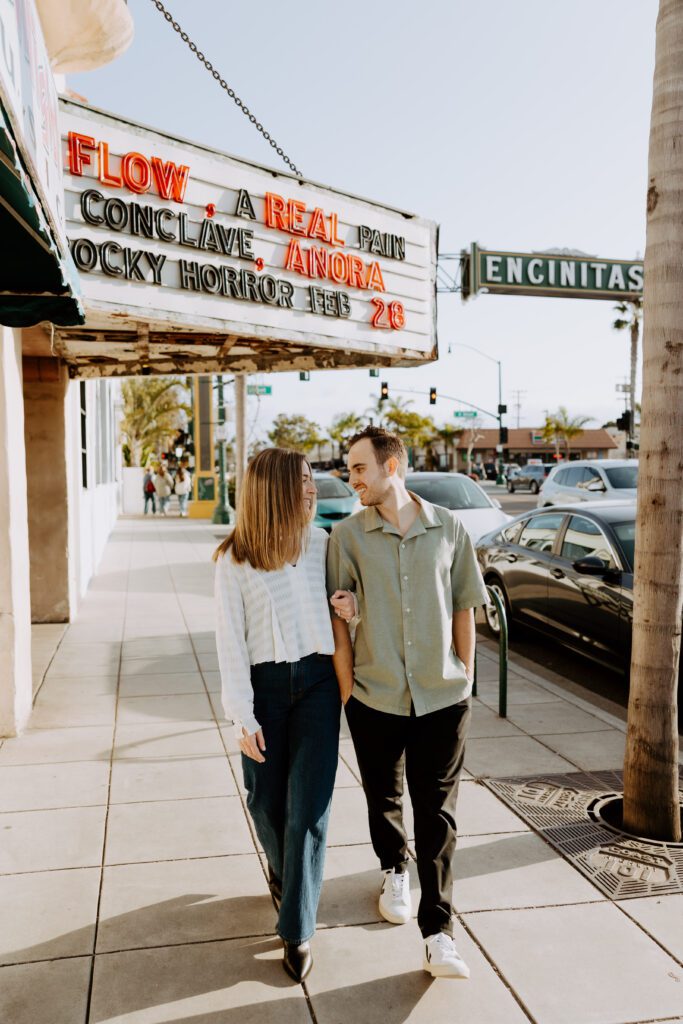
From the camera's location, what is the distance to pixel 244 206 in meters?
7.36

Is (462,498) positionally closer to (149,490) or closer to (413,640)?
(413,640)

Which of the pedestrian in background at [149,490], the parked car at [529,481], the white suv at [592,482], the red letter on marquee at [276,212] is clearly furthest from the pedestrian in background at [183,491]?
the parked car at [529,481]

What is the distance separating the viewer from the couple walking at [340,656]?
9.65 feet

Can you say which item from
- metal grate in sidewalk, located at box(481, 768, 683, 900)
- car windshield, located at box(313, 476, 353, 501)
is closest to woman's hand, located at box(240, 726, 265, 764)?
metal grate in sidewalk, located at box(481, 768, 683, 900)

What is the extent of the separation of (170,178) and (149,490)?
23.6 metres

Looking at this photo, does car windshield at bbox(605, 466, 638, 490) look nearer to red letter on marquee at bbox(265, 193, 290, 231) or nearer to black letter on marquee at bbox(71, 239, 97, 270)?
red letter on marquee at bbox(265, 193, 290, 231)

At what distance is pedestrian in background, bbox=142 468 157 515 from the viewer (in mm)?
29734

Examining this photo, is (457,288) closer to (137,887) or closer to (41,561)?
(41,561)

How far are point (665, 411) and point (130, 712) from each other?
4.27 metres

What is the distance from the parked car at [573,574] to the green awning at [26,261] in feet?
13.3

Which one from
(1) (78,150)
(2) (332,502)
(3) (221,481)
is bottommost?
(3) (221,481)

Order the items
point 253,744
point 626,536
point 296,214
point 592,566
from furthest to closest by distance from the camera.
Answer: point 296,214 < point 626,536 < point 592,566 < point 253,744

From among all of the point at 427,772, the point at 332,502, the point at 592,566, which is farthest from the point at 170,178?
the point at 332,502

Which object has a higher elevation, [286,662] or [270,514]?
[270,514]
